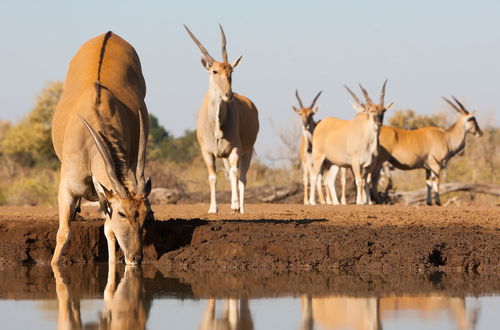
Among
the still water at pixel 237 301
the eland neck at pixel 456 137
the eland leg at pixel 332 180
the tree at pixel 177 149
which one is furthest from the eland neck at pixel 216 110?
the tree at pixel 177 149

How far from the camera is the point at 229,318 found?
291 inches

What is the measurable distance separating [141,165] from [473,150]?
3013cm

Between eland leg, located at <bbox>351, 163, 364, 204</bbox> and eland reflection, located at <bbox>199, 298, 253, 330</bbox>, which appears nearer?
eland reflection, located at <bbox>199, 298, 253, 330</bbox>

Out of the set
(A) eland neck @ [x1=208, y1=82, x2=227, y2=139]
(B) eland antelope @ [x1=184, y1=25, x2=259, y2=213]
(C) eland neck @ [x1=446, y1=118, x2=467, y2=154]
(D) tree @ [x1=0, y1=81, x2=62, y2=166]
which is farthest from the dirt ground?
(D) tree @ [x1=0, y1=81, x2=62, y2=166]

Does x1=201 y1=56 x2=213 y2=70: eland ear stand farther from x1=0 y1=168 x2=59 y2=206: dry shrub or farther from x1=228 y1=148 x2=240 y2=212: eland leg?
x1=0 y1=168 x2=59 y2=206: dry shrub

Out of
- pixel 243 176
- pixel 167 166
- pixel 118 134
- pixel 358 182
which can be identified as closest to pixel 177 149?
pixel 167 166

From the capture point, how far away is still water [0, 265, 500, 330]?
7180 millimetres

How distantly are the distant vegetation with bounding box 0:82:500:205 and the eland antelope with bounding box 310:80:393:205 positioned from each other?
274 centimetres

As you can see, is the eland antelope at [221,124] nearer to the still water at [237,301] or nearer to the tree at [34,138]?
the still water at [237,301]

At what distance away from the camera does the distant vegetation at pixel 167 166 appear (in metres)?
29.0

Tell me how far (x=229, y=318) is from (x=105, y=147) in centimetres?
339

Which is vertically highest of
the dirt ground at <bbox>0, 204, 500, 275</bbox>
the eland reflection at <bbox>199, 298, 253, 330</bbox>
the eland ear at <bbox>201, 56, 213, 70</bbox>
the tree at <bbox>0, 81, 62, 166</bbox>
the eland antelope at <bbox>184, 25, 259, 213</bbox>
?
the tree at <bbox>0, 81, 62, 166</bbox>

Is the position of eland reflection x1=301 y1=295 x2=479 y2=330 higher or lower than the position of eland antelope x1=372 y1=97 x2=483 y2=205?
lower

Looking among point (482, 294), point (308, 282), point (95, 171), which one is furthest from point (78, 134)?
point (482, 294)
